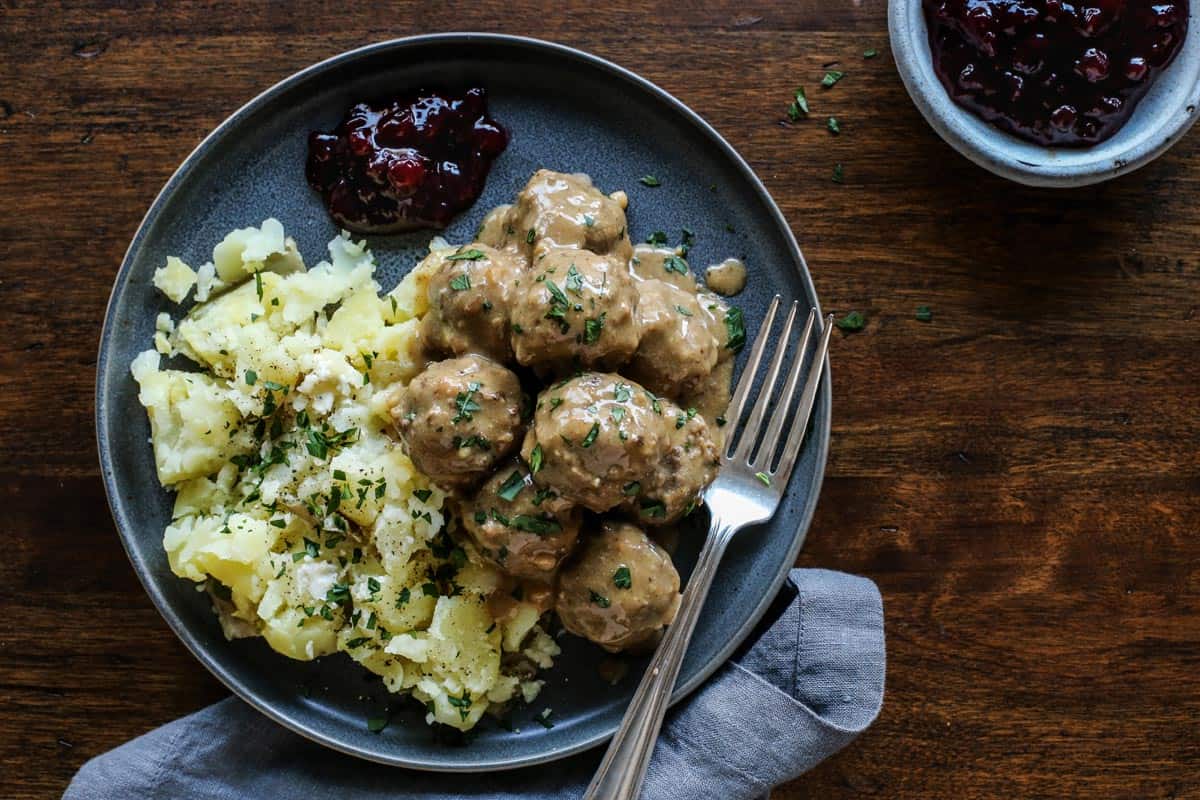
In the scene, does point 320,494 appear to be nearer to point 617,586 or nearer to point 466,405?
point 466,405

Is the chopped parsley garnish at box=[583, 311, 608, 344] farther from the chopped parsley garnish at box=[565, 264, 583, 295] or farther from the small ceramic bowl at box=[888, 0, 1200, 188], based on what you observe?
the small ceramic bowl at box=[888, 0, 1200, 188]

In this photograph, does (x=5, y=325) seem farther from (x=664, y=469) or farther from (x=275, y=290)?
(x=664, y=469)

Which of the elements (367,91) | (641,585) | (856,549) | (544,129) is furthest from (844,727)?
(367,91)

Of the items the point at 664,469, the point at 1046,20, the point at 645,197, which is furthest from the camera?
the point at 645,197

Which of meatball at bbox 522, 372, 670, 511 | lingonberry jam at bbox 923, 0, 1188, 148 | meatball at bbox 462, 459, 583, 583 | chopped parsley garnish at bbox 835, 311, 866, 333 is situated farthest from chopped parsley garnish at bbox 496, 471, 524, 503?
lingonberry jam at bbox 923, 0, 1188, 148

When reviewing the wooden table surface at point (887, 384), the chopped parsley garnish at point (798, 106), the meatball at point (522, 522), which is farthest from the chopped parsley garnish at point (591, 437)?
the chopped parsley garnish at point (798, 106)
